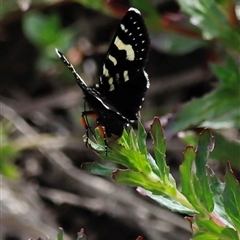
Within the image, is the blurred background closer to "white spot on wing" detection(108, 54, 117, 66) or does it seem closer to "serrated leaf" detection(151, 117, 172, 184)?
"white spot on wing" detection(108, 54, 117, 66)

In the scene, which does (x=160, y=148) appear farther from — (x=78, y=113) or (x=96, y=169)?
(x=78, y=113)

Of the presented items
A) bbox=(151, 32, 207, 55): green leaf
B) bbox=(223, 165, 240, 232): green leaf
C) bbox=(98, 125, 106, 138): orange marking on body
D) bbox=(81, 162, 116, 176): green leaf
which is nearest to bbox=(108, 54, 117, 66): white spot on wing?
bbox=(98, 125, 106, 138): orange marking on body

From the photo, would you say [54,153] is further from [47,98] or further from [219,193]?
[219,193]

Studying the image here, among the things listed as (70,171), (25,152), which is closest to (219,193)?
(70,171)

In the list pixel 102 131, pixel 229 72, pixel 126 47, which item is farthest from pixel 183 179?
pixel 229 72

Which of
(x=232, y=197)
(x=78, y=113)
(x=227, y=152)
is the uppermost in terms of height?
(x=232, y=197)

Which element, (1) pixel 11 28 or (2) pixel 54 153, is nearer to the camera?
(2) pixel 54 153
